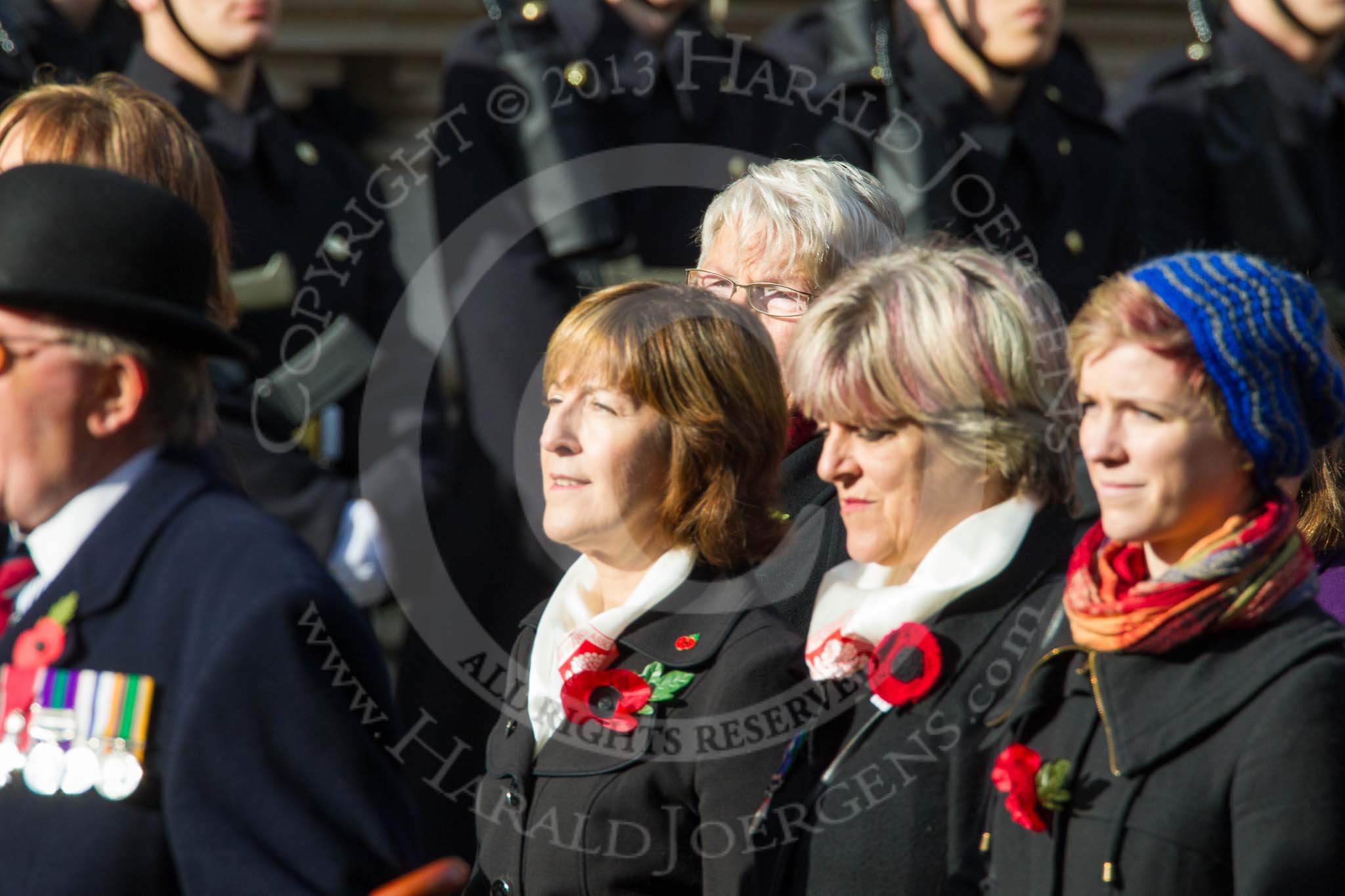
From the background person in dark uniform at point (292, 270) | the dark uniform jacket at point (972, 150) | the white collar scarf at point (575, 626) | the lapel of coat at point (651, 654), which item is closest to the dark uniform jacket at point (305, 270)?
the background person in dark uniform at point (292, 270)

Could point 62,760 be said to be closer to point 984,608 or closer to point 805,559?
point 984,608

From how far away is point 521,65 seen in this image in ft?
16.0

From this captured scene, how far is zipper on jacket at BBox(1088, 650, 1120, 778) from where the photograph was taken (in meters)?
2.36

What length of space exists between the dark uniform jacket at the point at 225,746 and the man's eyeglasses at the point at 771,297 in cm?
129

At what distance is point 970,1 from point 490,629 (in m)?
2.01

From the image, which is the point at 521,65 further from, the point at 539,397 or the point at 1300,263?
the point at 1300,263

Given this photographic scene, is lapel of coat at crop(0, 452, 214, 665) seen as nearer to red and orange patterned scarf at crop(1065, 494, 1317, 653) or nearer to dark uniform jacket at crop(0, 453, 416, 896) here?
dark uniform jacket at crop(0, 453, 416, 896)

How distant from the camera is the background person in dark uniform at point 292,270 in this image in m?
4.52

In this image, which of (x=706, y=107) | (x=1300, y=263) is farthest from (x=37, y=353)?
(x=1300, y=263)

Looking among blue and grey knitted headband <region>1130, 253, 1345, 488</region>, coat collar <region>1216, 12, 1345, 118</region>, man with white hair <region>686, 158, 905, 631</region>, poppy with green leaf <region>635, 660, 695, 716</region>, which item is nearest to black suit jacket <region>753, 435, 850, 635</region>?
man with white hair <region>686, 158, 905, 631</region>

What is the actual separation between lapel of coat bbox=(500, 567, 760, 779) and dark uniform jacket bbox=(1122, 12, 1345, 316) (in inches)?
119

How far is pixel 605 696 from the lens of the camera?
2846 millimetres

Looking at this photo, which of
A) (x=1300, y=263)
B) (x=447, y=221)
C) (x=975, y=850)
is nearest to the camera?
(x=975, y=850)

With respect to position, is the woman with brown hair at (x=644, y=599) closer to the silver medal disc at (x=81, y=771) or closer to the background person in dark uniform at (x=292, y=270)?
the silver medal disc at (x=81, y=771)
